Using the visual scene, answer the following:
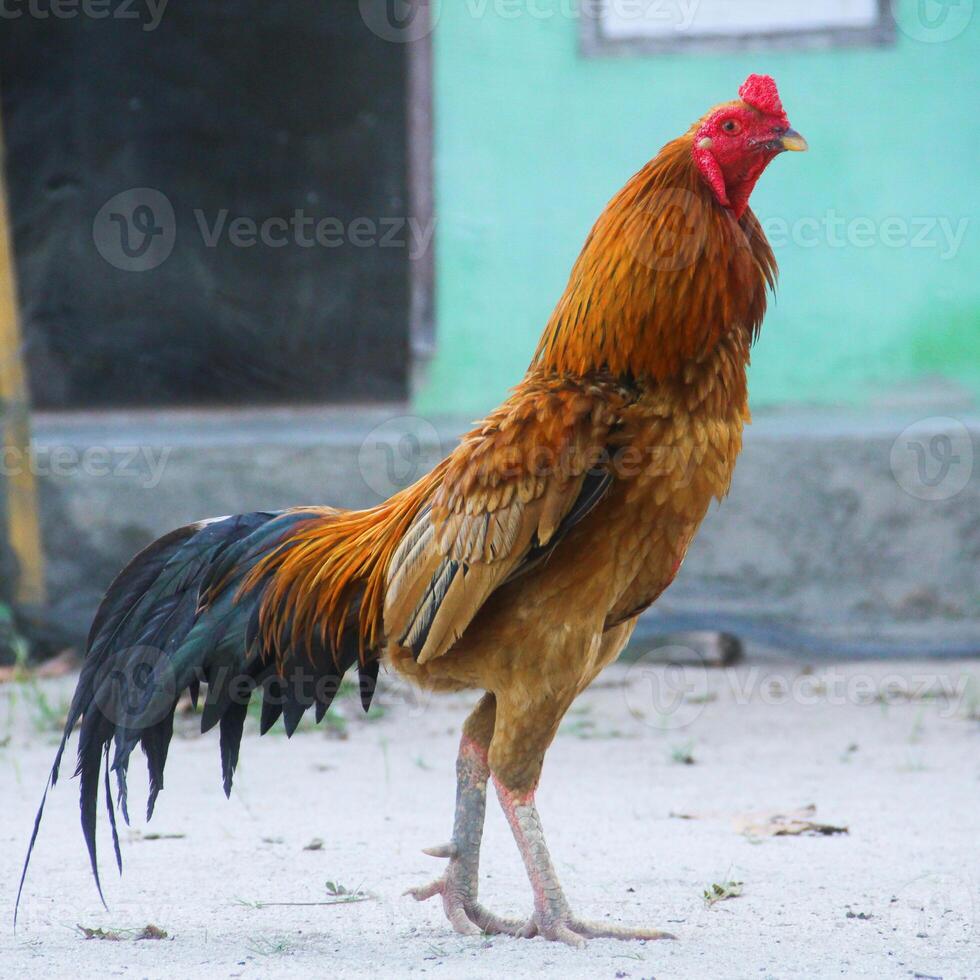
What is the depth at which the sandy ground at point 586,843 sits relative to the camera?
310 cm

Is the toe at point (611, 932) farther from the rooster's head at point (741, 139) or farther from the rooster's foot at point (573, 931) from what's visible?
the rooster's head at point (741, 139)

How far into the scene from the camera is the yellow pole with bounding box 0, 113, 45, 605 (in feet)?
21.2

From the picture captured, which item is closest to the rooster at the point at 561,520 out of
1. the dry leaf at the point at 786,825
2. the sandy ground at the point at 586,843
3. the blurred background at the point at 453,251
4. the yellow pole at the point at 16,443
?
the sandy ground at the point at 586,843

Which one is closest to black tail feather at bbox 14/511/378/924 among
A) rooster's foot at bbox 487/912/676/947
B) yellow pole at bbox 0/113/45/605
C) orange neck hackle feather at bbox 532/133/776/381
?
rooster's foot at bbox 487/912/676/947

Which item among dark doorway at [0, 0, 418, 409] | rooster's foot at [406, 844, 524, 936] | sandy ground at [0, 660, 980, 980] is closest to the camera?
sandy ground at [0, 660, 980, 980]

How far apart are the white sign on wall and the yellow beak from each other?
12.1 ft

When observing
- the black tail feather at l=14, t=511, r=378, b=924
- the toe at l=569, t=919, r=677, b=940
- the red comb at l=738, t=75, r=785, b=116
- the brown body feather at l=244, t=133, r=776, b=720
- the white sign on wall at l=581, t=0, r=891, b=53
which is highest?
the white sign on wall at l=581, t=0, r=891, b=53

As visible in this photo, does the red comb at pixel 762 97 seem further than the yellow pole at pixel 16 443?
No

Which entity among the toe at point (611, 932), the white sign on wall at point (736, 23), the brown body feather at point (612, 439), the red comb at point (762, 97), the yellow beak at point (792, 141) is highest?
the white sign on wall at point (736, 23)

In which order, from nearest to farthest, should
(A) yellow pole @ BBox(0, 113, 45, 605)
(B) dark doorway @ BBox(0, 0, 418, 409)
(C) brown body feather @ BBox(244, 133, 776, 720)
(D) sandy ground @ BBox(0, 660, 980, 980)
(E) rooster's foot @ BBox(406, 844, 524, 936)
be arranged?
(C) brown body feather @ BBox(244, 133, 776, 720)
(D) sandy ground @ BBox(0, 660, 980, 980)
(E) rooster's foot @ BBox(406, 844, 524, 936)
(A) yellow pole @ BBox(0, 113, 45, 605)
(B) dark doorway @ BBox(0, 0, 418, 409)

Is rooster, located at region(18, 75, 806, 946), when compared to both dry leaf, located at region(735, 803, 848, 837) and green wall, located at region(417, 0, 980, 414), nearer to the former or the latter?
dry leaf, located at region(735, 803, 848, 837)

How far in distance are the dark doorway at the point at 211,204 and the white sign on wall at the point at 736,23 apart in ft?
3.70

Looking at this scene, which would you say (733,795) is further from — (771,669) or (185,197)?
(185,197)

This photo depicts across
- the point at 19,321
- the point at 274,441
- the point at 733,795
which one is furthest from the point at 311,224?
the point at 733,795
